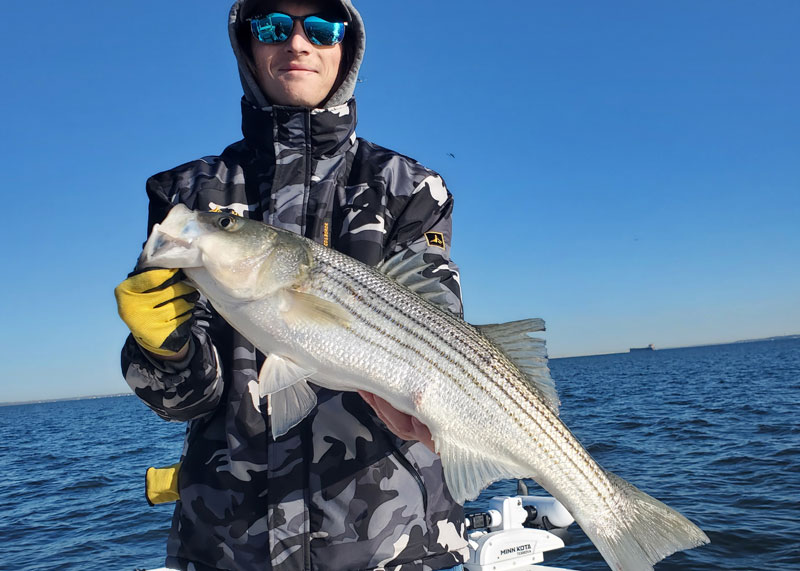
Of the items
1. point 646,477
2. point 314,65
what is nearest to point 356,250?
point 314,65

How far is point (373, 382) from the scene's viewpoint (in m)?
3.24

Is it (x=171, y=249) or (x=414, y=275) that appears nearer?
(x=171, y=249)

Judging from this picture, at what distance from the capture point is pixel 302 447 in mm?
3287

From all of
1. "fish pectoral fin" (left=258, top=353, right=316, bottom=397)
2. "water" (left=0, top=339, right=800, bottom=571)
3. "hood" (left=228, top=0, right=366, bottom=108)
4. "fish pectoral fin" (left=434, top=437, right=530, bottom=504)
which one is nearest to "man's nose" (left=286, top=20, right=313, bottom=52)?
"hood" (left=228, top=0, right=366, bottom=108)

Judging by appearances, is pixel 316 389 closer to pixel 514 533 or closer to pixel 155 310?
pixel 155 310

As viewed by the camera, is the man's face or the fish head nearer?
the fish head

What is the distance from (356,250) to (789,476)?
18.9 metres

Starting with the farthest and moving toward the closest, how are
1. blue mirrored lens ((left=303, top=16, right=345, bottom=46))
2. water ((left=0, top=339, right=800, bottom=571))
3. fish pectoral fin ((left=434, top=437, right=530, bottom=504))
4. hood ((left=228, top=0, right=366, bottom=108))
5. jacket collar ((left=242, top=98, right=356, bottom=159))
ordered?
1. water ((left=0, top=339, right=800, bottom=571))
2. hood ((left=228, top=0, right=366, bottom=108))
3. blue mirrored lens ((left=303, top=16, right=345, bottom=46))
4. jacket collar ((left=242, top=98, right=356, bottom=159))
5. fish pectoral fin ((left=434, top=437, right=530, bottom=504))

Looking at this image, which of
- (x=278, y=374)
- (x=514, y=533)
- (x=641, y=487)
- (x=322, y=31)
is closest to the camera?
(x=278, y=374)

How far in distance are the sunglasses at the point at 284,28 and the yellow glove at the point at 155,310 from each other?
203 cm

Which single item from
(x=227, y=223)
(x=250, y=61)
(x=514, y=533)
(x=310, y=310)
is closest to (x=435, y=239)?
(x=310, y=310)

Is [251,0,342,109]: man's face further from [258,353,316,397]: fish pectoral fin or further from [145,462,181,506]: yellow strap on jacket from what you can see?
[145,462,181,506]: yellow strap on jacket

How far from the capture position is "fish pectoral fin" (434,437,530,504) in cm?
323

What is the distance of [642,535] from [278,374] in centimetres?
252
